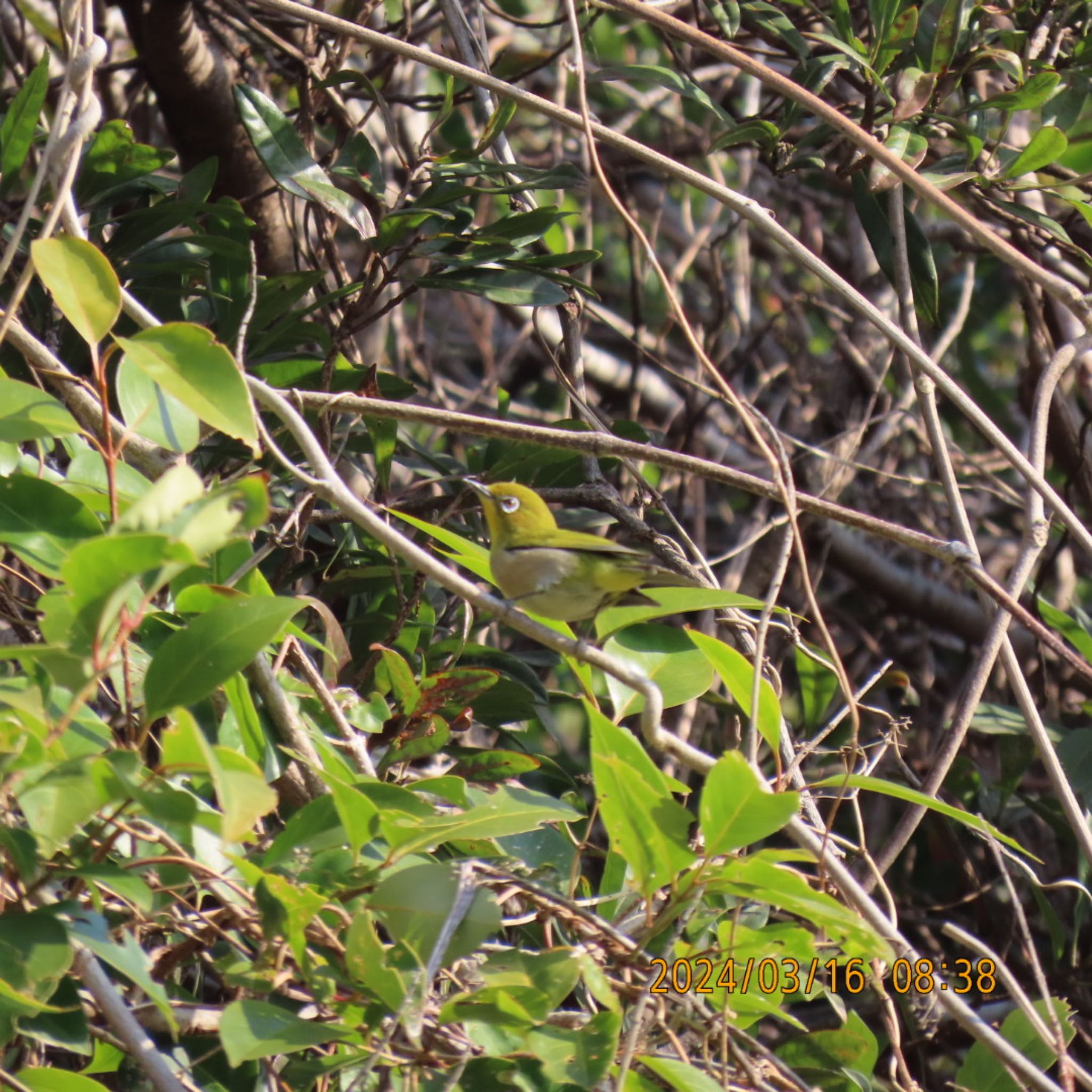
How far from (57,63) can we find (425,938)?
177 inches

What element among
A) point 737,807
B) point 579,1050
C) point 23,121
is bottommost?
point 579,1050

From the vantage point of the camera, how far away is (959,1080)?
2.38 meters

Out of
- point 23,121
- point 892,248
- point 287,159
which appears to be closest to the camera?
point 23,121

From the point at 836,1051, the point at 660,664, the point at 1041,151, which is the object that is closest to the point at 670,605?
the point at 660,664

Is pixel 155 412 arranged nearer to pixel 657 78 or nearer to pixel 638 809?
pixel 638 809

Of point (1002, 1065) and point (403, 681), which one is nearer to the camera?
point (1002, 1065)

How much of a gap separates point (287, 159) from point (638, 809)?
1965 mm

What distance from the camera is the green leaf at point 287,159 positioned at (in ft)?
9.65

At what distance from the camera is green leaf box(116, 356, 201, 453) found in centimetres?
201

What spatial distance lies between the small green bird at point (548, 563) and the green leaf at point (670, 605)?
1.31ft

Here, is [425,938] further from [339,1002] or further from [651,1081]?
[651,1081]

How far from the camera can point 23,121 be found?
2582mm

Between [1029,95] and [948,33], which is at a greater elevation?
[948,33]

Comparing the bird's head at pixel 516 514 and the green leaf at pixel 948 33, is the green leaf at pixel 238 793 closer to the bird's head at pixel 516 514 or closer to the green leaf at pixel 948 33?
the bird's head at pixel 516 514
